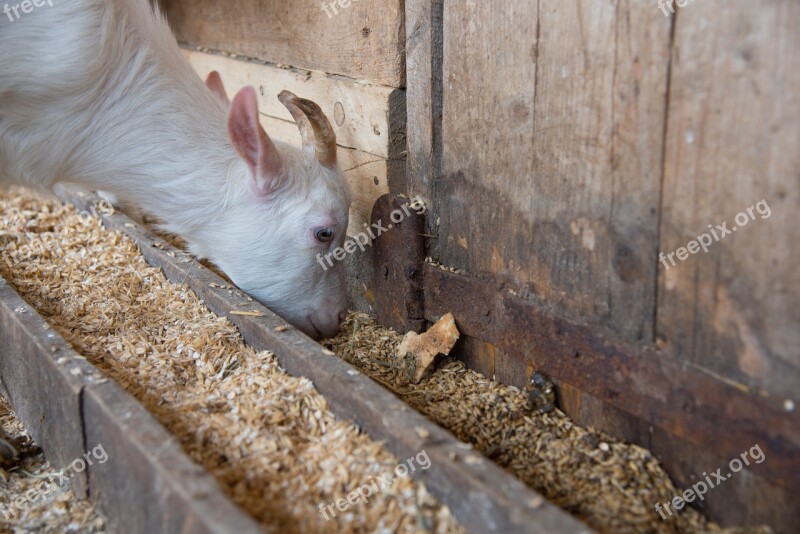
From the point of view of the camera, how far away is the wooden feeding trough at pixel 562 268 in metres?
2.11

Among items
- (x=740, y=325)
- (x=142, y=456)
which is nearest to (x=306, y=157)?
(x=142, y=456)

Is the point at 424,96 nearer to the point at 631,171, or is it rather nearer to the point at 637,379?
the point at 631,171

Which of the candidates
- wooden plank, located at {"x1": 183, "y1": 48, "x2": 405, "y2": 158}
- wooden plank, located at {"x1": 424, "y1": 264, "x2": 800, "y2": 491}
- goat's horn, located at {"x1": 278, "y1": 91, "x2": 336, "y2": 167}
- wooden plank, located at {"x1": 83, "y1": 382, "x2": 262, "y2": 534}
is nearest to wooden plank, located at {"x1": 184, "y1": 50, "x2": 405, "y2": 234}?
wooden plank, located at {"x1": 183, "y1": 48, "x2": 405, "y2": 158}

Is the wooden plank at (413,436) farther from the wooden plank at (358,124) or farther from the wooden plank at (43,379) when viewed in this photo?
the wooden plank at (358,124)

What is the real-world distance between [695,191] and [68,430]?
213 cm

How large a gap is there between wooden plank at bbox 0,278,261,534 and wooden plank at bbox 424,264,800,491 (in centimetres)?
127

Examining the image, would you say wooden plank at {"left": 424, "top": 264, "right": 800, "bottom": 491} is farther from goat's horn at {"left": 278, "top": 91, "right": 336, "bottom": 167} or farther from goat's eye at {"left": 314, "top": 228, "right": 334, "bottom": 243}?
goat's horn at {"left": 278, "top": 91, "right": 336, "bottom": 167}

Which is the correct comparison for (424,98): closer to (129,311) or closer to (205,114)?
(205,114)

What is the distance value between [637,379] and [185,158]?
88.8 inches

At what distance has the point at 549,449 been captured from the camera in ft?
9.13

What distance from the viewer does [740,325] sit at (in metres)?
2.22

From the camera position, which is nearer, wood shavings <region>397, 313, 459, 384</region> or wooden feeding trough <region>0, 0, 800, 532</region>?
wooden feeding trough <region>0, 0, 800, 532</region>

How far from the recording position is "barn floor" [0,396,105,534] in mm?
2652

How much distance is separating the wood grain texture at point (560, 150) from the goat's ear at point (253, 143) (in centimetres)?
78
